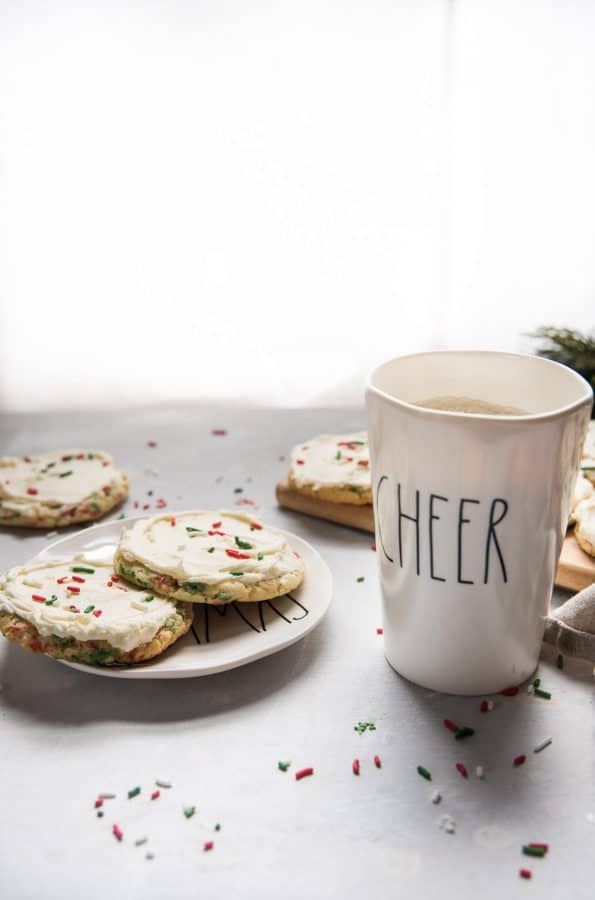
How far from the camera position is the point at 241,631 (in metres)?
1.13

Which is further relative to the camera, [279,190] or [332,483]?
[279,190]

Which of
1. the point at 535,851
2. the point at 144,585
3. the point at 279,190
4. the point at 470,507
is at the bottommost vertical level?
the point at 535,851

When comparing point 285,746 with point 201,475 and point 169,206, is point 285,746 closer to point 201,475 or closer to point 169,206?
point 201,475

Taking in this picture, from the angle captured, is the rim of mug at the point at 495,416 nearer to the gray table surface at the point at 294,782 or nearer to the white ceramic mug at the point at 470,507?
the white ceramic mug at the point at 470,507

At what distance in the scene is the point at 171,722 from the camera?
1.03m

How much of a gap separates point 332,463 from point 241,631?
1.43ft

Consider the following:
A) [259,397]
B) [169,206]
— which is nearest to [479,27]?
[169,206]

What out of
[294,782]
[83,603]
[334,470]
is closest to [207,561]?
[83,603]

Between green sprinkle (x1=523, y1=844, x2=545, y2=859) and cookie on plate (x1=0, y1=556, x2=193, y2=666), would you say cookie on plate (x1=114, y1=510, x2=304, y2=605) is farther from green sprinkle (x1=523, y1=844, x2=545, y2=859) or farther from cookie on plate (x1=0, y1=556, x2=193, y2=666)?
green sprinkle (x1=523, y1=844, x2=545, y2=859)

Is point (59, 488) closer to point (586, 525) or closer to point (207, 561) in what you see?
point (207, 561)

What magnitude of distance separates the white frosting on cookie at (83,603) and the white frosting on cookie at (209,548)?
0.13 feet

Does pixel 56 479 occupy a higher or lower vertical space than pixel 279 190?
lower

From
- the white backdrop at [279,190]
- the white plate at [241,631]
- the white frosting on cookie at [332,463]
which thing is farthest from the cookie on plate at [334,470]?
the white backdrop at [279,190]

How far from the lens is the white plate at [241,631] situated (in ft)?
3.42
